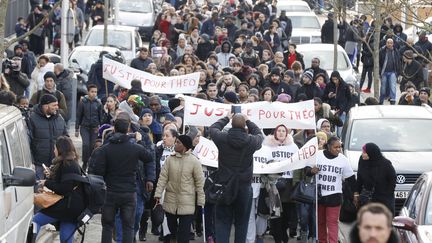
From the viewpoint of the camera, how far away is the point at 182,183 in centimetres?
1485

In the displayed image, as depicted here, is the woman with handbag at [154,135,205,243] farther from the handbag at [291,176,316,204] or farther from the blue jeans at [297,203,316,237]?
the blue jeans at [297,203,316,237]

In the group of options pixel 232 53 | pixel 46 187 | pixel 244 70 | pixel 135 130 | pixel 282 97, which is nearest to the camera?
pixel 46 187

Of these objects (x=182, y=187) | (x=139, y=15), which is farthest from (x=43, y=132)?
(x=139, y=15)

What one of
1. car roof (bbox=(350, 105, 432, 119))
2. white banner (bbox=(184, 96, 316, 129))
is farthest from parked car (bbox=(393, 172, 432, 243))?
car roof (bbox=(350, 105, 432, 119))

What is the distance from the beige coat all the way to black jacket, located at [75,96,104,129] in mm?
5371

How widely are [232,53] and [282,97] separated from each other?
11.0 m

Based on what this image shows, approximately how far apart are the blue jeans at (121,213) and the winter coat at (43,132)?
7.70ft

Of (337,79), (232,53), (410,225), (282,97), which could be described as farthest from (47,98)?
(232,53)

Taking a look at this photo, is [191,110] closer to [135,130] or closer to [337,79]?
[135,130]

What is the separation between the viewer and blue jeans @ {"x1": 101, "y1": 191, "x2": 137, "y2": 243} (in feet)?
46.7

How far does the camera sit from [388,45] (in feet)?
100

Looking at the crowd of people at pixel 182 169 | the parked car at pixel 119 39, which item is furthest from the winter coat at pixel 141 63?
the parked car at pixel 119 39

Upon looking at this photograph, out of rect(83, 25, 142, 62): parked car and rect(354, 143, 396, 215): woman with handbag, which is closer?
rect(354, 143, 396, 215): woman with handbag

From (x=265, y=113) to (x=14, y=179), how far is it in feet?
21.7
